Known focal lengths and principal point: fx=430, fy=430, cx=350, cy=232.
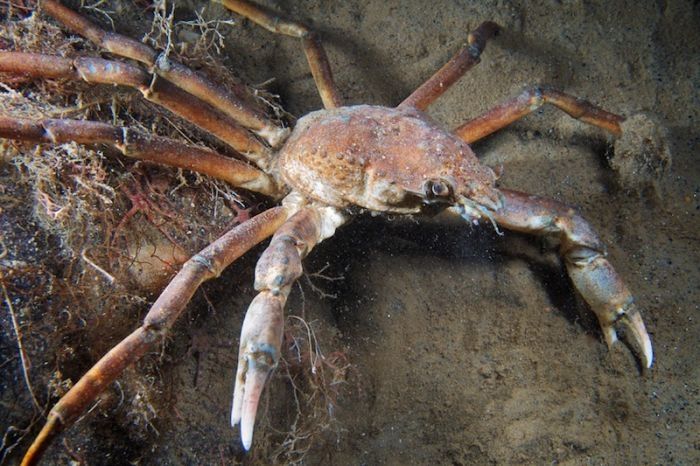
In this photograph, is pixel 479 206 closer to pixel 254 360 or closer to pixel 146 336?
pixel 254 360

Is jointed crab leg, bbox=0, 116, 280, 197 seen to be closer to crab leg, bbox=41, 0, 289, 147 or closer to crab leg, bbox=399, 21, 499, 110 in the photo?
crab leg, bbox=41, 0, 289, 147

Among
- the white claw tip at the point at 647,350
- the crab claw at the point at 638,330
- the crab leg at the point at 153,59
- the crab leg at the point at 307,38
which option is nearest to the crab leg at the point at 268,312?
the crab leg at the point at 153,59

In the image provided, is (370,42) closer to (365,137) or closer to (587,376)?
(365,137)

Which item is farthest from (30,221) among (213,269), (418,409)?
(418,409)

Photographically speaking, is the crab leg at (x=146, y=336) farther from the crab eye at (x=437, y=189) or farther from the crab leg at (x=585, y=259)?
the crab leg at (x=585, y=259)

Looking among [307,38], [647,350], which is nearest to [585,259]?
[647,350]

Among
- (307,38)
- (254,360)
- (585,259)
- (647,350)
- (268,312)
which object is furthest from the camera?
(307,38)

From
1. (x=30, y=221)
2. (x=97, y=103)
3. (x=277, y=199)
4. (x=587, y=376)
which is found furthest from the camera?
(x=277, y=199)
